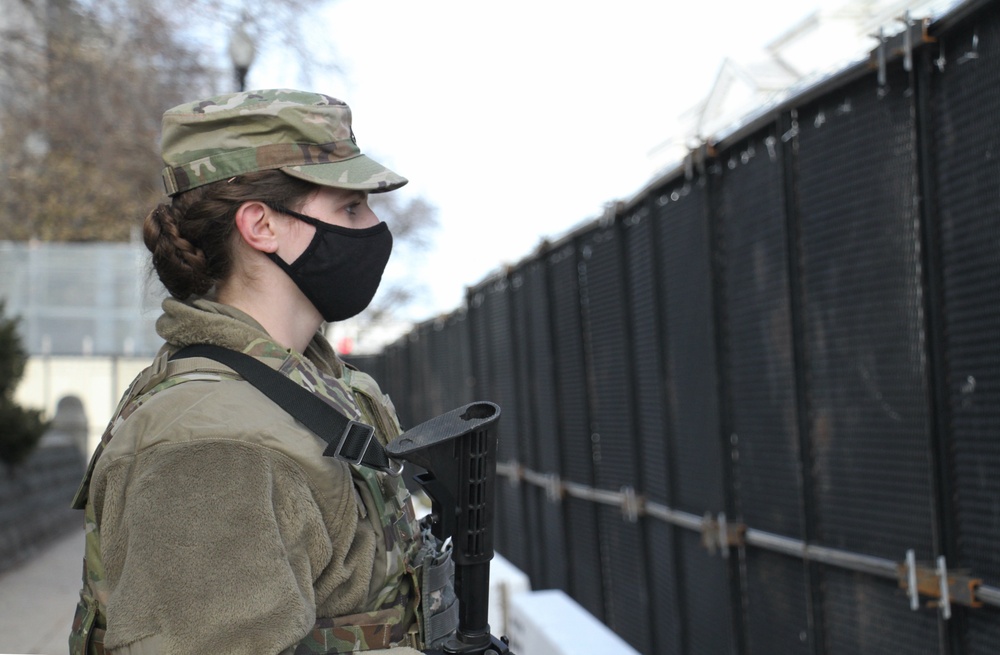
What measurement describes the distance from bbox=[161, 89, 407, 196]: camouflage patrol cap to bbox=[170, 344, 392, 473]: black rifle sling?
40 cm

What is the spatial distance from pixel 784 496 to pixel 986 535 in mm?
1165

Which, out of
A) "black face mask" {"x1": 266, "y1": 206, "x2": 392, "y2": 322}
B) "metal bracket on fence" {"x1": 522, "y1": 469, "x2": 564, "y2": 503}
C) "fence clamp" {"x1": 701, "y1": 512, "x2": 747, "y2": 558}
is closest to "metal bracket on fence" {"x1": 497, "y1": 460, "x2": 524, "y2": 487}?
"metal bracket on fence" {"x1": 522, "y1": 469, "x2": 564, "y2": 503}

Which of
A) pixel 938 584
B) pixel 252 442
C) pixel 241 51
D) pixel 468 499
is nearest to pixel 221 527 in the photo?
pixel 252 442

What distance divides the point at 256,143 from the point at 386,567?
927 millimetres

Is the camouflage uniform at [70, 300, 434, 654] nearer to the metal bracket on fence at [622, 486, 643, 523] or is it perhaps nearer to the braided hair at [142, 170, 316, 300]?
the braided hair at [142, 170, 316, 300]

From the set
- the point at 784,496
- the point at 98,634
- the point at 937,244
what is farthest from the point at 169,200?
the point at 784,496

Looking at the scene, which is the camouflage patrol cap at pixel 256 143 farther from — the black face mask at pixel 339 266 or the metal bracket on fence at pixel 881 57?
the metal bracket on fence at pixel 881 57

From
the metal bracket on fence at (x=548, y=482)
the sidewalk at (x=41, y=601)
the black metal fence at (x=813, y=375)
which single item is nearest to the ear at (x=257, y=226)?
the black metal fence at (x=813, y=375)

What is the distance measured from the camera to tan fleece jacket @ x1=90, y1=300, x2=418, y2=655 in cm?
178

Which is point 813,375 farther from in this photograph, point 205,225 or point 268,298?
point 205,225

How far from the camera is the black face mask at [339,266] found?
2320 millimetres

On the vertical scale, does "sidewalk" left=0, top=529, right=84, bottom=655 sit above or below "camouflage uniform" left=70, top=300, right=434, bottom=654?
below

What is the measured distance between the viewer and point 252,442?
191 cm

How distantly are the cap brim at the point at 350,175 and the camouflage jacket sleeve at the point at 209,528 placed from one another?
513 millimetres
